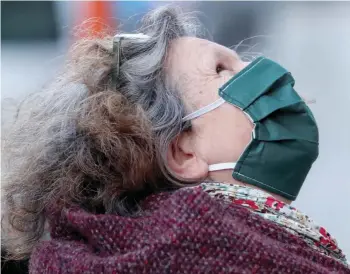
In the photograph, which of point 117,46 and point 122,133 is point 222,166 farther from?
point 117,46

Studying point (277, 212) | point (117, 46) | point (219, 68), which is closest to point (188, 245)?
point (277, 212)

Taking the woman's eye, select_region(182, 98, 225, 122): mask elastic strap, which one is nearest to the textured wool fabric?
select_region(182, 98, 225, 122): mask elastic strap

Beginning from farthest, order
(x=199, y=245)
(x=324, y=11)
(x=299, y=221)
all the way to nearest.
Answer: (x=324, y=11) < (x=299, y=221) < (x=199, y=245)

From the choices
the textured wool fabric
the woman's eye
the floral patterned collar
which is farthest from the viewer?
the woman's eye

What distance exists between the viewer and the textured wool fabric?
96 cm

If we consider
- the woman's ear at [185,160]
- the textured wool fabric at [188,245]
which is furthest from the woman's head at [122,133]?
the textured wool fabric at [188,245]

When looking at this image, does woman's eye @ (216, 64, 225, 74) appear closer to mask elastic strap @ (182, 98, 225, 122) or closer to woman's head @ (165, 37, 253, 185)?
woman's head @ (165, 37, 253, 185)

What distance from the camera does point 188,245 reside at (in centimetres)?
96

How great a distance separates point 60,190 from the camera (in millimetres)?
1206

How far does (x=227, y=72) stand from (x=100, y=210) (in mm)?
484

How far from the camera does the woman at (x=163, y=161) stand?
100 cm

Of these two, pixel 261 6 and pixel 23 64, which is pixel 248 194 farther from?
pixel 23 64

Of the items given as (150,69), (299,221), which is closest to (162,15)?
(150,69)

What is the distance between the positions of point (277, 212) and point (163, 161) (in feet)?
1.00
